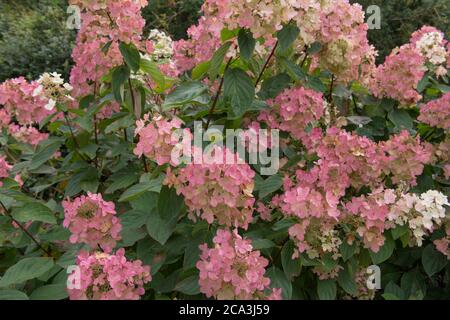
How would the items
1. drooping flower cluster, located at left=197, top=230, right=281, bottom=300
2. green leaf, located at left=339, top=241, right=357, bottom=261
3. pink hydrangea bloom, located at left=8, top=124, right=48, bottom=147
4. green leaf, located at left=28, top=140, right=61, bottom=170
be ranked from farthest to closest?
pink hydrangea bloom, located at left=8, top=124, right=48, bottom=147 → green leaf, located at left=28, top=140, right=61, bottom=170 → green leaf, located at left=339, top=241, right=357, bottom=261 → drooping flower cluster, located at left=197, top=230, right=281, bottom=300

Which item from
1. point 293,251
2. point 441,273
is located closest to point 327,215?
point 293,251

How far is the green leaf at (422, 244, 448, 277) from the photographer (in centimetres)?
196

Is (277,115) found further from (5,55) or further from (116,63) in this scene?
(5,55)

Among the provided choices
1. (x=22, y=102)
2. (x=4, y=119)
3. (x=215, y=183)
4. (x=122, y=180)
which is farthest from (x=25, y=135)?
(x=215, y=183)

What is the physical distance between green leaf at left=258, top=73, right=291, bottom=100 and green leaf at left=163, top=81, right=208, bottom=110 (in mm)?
261

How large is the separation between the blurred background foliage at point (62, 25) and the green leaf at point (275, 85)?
354 centimetres

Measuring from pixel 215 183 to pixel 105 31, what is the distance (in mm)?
701

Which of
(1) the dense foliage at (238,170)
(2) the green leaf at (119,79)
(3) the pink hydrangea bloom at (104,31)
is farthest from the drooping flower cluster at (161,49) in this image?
(2) the green leaf at (119,79)

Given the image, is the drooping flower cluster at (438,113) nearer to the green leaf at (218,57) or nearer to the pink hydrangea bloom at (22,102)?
the green leaf at (218,57)

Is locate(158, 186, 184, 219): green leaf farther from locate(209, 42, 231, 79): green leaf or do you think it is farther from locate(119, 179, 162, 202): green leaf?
locate(209, 42, 231, 79): green leaf

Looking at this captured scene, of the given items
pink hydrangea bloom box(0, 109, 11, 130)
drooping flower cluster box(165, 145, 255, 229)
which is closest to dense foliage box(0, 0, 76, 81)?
pink hydrangea bloom box(0, 109, 11, 130)

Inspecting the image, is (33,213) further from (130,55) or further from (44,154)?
(130,55)

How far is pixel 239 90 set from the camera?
5.62ft

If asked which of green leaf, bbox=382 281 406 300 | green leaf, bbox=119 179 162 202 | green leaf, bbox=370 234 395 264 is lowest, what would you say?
green leaf, bbox=382 281 406 300
